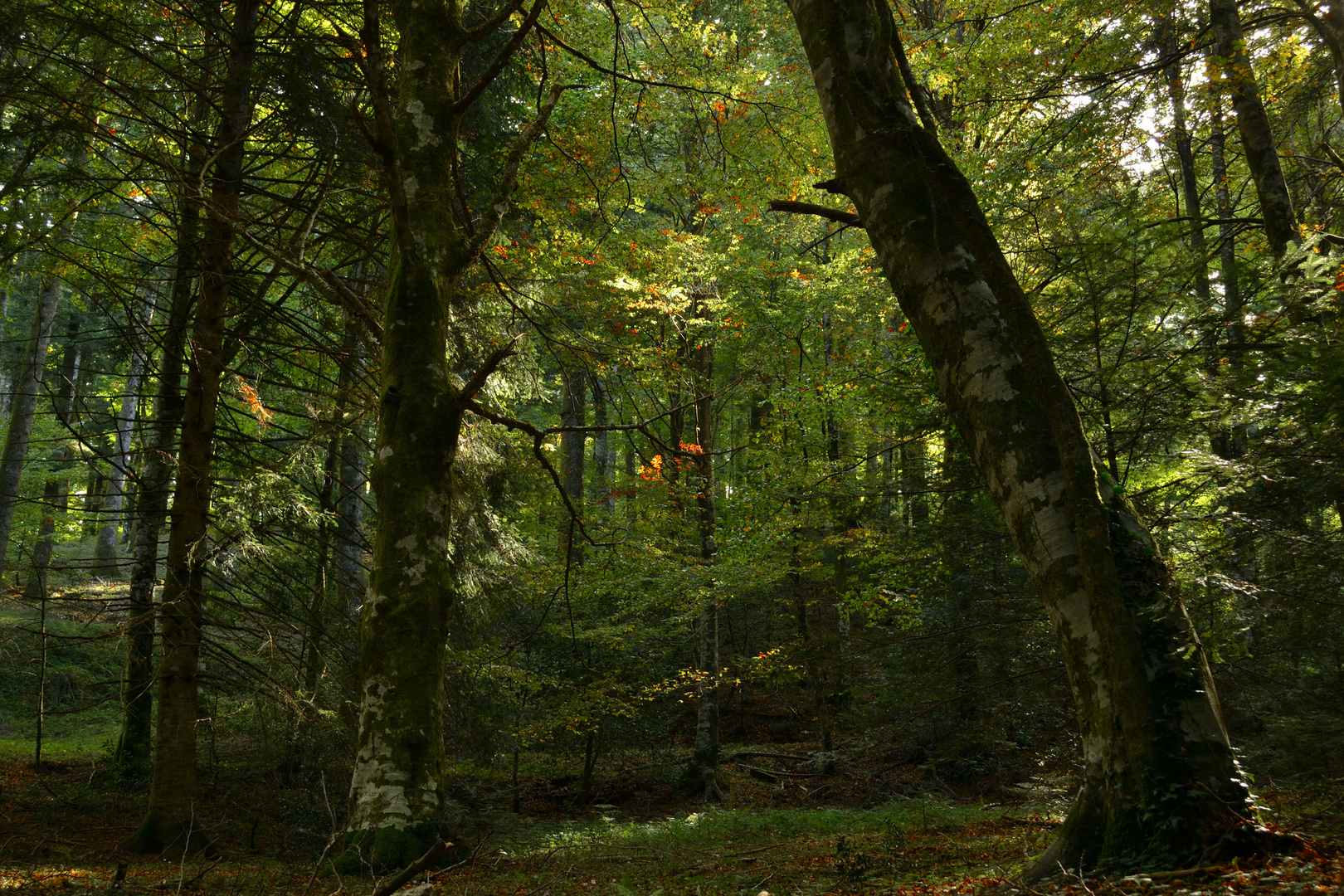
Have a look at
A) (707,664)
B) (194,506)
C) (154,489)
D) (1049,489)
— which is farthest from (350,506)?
(1049,489)

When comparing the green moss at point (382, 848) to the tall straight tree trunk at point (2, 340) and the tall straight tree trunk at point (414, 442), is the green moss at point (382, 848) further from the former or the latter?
the tall straight tree trunk at point (2, 340)

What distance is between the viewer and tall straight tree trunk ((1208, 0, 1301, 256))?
727 cm

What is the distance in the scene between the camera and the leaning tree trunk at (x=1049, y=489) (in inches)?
108

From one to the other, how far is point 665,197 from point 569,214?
15.3 feet

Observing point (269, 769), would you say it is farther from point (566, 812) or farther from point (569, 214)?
point (569, 214)

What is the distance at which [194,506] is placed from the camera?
6453 millimetres

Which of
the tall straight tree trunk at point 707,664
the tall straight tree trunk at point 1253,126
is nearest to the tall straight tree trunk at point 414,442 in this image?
the tall straight tree trunk at point 1253,126

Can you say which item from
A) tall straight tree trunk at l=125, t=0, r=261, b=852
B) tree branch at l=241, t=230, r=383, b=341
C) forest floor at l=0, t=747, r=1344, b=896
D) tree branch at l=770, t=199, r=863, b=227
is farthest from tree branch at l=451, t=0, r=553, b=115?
forest floor at l=0, t=747, r=1344, b=896

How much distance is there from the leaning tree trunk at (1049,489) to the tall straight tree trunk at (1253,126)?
5715 millimetres

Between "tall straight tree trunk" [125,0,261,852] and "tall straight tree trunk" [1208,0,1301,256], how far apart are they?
9.31 metres

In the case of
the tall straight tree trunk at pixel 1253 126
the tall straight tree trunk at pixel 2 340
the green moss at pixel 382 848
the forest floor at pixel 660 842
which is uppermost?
the tall straight tree trunk at pixel 2 340

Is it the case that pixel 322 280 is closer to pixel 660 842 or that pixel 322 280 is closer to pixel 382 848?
pixel 382 848

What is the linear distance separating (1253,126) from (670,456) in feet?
23.5

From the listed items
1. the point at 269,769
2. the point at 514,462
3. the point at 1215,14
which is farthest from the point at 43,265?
the point at 1215,14
